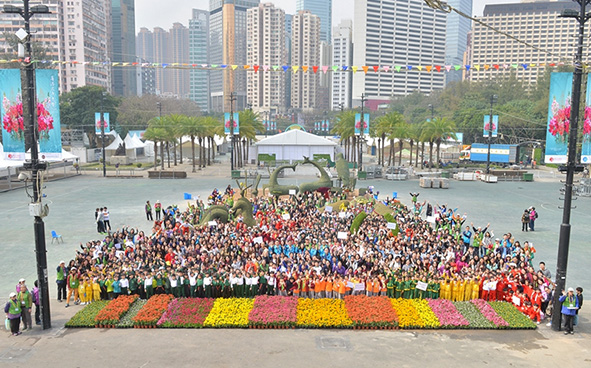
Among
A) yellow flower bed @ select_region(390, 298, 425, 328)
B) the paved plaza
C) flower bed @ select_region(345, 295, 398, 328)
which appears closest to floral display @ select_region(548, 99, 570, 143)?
the paved plaza

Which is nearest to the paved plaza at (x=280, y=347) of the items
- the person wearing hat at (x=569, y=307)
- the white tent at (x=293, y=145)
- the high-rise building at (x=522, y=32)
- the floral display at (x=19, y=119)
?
the person wearing hat at (x=569, y=307)

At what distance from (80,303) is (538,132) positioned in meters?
81.7

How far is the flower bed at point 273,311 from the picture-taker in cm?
1416

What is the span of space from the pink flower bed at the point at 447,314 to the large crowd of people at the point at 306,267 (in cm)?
68

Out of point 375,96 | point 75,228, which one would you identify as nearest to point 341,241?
point 75,228

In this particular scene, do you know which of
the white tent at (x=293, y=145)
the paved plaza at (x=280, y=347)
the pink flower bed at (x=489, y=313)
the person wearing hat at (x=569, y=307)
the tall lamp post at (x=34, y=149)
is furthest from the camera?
the white tent at (x=293, y=145)

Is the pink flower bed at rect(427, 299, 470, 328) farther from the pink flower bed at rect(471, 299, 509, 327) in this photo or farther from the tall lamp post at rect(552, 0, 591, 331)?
the tall lamp post at rect(552, 0, 591, 331)

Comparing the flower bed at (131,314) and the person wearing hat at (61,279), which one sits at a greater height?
the person wearing hat at (61,279)

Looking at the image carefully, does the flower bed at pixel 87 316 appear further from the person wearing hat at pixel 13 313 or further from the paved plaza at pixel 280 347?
the person wearing hat at pixel 13 313

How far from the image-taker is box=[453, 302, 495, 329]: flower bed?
14205mm

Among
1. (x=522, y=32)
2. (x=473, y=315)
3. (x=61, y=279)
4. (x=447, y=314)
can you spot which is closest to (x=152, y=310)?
(x=61, y=279)

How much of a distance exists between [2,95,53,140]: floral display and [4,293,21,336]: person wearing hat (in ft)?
14.8

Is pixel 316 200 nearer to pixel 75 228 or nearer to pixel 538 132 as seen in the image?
pixel 75 228

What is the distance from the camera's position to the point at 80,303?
16078mm
